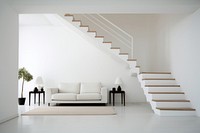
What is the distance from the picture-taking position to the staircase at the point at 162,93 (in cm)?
555

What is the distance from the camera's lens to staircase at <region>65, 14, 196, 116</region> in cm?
555

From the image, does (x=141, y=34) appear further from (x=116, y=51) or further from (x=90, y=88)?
Answer: (x=90, y=88)

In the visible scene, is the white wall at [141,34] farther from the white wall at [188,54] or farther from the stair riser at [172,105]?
the stair riser at [172,105]

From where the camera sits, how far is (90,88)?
845 centimetres

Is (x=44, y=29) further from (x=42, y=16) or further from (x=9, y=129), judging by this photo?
(x=9, y=129)

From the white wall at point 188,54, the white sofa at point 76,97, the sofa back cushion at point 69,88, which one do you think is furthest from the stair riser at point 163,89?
the sofa back cushion at point 69,88

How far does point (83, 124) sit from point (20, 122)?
1.28 m

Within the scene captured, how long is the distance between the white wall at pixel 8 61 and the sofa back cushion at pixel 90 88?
3.40 meters

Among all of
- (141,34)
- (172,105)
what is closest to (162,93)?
(172,105)

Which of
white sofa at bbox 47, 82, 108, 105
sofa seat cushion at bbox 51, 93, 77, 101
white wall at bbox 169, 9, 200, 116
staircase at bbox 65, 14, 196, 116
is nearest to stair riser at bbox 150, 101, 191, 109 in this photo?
staircase at bbox 65, 14, 196, 116

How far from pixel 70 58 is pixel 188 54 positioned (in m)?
4.68

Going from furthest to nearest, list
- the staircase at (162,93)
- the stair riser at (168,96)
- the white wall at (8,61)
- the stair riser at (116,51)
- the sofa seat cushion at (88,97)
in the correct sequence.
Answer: the stair riser at (116,51)
the sofa seat cushion at (88,97)
the stair riser at (168,96)
the staircase at (162,93)
the white wall at (8,61)

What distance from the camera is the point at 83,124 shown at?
438 centimetres

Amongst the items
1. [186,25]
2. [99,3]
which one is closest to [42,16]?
[99,3]
